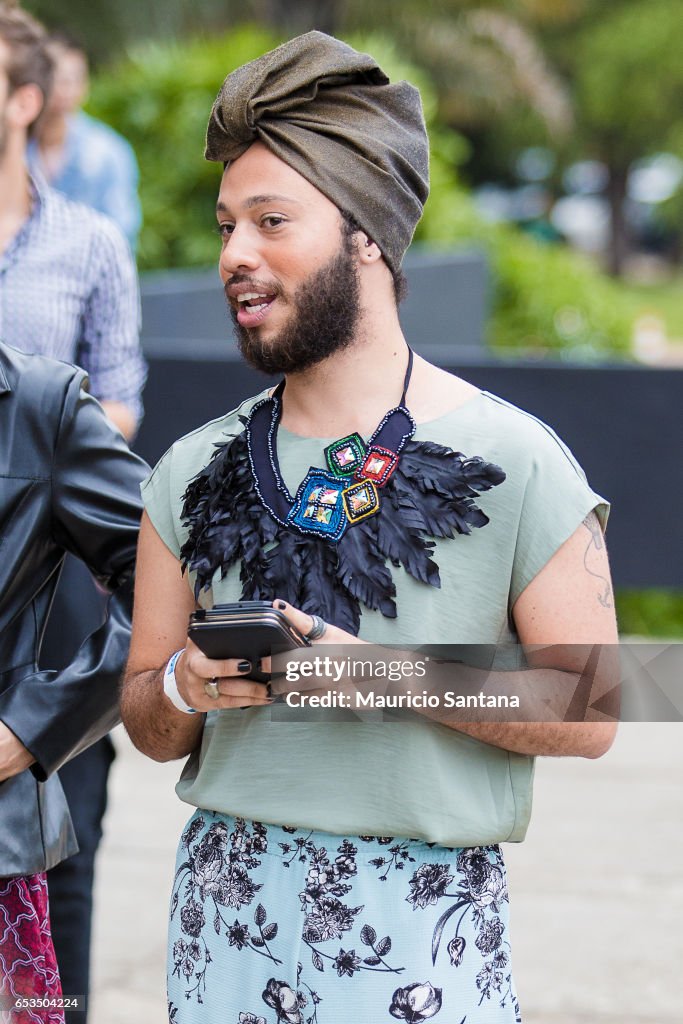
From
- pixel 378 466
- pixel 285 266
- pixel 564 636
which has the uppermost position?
pixel 285 266

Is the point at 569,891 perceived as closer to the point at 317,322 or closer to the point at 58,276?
the point at 58,276

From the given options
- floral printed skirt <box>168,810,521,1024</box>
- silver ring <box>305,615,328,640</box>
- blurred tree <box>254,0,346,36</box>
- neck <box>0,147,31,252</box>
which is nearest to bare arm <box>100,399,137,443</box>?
neck <box>0,147,31,252</box>

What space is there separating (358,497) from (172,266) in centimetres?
938

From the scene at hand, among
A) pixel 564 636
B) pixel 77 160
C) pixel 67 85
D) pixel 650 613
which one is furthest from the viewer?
pixel 650 613

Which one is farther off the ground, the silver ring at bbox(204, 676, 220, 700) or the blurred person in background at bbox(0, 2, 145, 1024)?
the blurred person in background at bbox(0, 2, 145, 1024)

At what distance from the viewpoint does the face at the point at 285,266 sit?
197cm

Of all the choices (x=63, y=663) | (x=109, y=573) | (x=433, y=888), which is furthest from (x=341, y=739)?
(x=63, y=663)

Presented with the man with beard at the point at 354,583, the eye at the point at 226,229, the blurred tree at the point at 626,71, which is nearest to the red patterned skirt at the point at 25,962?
the man with beard at the point at 354,583

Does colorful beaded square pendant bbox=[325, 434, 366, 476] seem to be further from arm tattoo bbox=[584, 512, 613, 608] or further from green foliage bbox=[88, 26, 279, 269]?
green foliage bbox=[88, 26, 279, 269]

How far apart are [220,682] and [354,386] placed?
1.52 ft

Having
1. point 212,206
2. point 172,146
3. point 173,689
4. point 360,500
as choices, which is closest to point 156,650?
point 173,689

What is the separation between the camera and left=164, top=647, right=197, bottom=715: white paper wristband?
2.02 meters

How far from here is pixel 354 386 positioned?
2.06 meters

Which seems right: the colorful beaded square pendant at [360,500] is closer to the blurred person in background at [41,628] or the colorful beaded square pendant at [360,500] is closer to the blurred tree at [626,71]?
the blurred person in background at [41,628]
